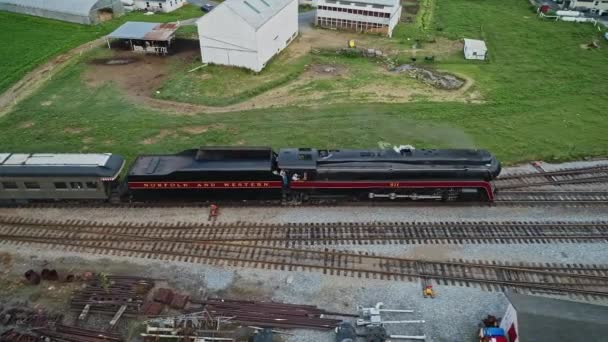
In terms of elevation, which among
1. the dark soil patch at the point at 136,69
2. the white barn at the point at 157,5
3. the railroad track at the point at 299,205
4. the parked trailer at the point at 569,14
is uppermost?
the white barn at the point at 157,5

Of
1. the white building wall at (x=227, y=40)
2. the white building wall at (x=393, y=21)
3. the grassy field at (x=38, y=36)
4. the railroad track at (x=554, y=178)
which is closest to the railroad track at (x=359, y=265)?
the railroad track at (x=554, y=178)

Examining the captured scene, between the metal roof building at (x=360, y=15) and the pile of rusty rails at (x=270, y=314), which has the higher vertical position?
the metal roof building at (x=360, y=15)

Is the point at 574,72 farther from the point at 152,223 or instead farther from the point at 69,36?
the point at 69,36

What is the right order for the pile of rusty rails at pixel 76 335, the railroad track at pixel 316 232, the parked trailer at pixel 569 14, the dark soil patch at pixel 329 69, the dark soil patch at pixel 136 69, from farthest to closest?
1. the parked trailer at pixel 569 14
2. the dark soil patch at pixel 329 69
3. the dark soil patch at pixel 136 69
4. the railroad track at pixel 316 232
5. the pile of rusty rails at pixel 76 335

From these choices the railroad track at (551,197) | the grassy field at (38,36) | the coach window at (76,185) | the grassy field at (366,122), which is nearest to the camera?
the coach window at (76,185)

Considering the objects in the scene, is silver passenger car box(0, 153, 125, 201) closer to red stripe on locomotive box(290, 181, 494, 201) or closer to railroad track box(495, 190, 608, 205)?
red stripe on locomotive box(290, 181, 494, 201)

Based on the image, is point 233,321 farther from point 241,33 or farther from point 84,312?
point 241,33

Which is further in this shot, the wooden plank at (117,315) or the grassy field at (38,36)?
the grassy field at (38,36)

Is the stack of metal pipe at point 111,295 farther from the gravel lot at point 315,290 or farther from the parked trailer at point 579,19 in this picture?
the parked trailer at point 579,19
